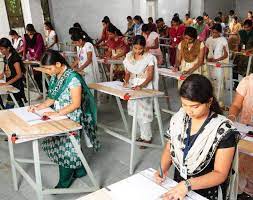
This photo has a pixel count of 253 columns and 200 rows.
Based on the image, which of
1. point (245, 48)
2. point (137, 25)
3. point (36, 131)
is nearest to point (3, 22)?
point (137, 25)

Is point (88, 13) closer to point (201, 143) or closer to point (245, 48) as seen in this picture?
point (245, 48)

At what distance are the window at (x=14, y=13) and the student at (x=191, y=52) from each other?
15.6ft

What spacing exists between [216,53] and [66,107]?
3.28 metres

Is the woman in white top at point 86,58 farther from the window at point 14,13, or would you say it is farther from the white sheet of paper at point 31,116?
the window at point 14,13

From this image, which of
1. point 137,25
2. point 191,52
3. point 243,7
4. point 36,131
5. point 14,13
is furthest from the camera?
point 243,7

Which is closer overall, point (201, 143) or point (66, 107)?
point (201, 143)

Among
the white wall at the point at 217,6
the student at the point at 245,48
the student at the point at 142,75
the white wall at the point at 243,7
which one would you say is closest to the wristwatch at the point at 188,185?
the student at the point at 142,75

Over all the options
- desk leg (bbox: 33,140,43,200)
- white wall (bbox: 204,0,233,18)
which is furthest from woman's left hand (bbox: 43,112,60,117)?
white wall (bbox: 204,0,233,18)

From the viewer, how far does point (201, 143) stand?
147 centimetres

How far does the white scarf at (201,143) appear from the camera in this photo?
4.78ft

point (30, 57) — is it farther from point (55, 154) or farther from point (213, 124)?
point (213, 124)

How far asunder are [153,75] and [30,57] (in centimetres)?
338

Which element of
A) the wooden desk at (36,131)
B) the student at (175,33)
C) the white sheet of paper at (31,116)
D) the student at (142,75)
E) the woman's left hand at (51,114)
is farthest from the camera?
the student at (175,33)

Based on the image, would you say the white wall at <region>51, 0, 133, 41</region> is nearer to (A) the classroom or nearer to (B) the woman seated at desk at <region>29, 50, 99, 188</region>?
(A) the classroom
